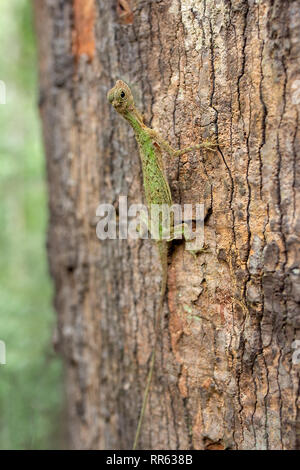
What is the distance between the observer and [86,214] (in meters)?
2.57

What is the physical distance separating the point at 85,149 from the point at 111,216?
0.52 m

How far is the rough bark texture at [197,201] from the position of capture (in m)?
1.49

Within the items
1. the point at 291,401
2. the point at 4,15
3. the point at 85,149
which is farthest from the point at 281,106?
the point at 4,15

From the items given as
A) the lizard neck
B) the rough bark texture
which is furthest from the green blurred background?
the lizard neck

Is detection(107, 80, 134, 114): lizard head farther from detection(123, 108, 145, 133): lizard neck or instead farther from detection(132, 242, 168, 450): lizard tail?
detection(132, 242, 168, 450): lizard tail

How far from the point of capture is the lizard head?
1799 millimetres

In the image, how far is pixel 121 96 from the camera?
181cm

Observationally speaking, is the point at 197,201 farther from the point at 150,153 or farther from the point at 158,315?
the point at 158,315

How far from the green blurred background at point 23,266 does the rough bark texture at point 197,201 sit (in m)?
1.53

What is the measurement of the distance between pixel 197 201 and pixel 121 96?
2.06ft

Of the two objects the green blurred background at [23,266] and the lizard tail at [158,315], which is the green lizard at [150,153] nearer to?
the lizard tail at [158,315]

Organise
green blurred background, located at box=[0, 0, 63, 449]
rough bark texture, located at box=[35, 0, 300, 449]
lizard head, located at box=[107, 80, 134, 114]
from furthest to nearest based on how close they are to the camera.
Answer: green blurred background, located at box=[0, 0, 63, 449] → lizard head, located at box=[107, 80, 134, 114] → rough bark texture, located at box=[35, 0, 300, 449]

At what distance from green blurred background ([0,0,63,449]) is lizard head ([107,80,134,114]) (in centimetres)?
227

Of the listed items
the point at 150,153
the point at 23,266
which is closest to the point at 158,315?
the point at 150,153
